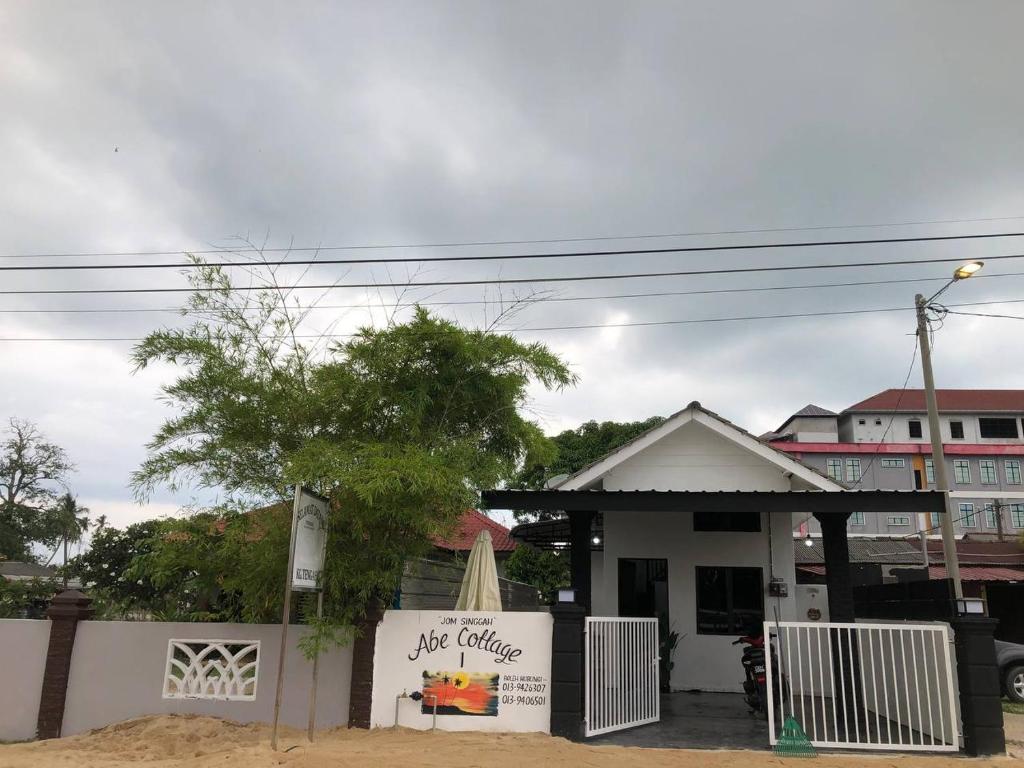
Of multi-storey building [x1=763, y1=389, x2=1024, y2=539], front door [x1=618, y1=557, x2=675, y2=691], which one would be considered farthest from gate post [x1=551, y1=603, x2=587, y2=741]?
multi-storey building [x1=763, y1=389, x2=1024, y2=539]

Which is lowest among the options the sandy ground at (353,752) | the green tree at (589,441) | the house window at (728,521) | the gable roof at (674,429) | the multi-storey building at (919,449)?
the sandy ground at (353,752)

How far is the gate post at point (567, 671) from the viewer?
25.5 ft

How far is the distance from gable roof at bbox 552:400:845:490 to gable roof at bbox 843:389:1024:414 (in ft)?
150

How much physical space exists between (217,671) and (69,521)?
43566 millimetres

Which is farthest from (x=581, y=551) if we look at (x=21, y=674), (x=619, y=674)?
(x=21, y=674)

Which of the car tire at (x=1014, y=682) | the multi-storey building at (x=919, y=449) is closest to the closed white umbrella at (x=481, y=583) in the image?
the car tire at (x=1014, y=682)

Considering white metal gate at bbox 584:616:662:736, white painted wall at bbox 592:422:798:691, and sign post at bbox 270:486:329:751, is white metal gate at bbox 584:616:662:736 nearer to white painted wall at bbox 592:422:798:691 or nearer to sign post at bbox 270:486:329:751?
sign post at bbox 270:486:329:751

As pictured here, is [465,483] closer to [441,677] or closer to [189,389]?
[441,677]

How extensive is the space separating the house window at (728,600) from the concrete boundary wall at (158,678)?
6.13 metres

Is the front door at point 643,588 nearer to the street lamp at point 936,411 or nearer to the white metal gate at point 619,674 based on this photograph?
the white metal gate at point 619,674


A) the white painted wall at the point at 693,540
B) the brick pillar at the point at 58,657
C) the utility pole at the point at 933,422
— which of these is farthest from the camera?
the utility pole at the point at 933,422

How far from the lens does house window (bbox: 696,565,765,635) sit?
38.8 feet

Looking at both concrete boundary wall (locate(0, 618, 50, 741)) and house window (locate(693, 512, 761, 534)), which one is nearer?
concrete boundary wall (locate(0, 618, 50, 741))

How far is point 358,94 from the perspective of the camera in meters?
9.45
